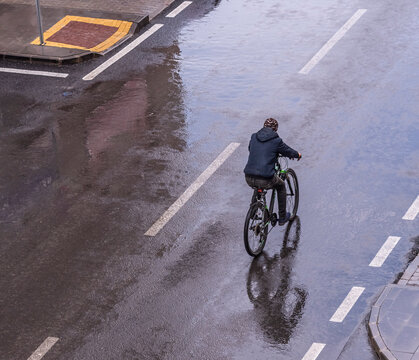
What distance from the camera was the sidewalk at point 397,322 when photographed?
461 inches

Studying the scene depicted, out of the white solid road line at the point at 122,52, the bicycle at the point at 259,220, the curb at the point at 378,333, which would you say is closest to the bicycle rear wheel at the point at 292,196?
the bicycle at the point at 259,220

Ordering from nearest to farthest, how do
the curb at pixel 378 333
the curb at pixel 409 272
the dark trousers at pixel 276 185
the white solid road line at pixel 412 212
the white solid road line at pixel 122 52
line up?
the curb at pixel 378 333, the curb at pixel 409 272, the dark trousers at pixel 276 185, the white solid road line at pixel 412 212, the white solid road line at pixel 122 52

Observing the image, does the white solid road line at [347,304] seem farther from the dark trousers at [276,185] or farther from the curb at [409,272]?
the dark trousers at [276,185]

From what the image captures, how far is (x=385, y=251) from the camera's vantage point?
13977 millimetres

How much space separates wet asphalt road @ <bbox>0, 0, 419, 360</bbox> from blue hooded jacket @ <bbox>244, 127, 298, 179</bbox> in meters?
1.18

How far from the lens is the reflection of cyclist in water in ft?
41.1

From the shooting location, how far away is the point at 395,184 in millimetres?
15680

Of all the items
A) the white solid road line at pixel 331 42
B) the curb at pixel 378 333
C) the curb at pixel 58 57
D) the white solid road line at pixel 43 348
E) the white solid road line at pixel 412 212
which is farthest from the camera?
the curb at pixel 58 57

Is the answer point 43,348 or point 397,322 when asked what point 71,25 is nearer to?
point 43,348

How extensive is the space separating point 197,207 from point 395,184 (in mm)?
3128

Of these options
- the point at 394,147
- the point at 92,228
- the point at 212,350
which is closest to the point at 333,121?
the point at 394,147

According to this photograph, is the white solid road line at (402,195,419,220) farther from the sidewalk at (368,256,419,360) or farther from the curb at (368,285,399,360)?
the curb at (368,285,399,360)

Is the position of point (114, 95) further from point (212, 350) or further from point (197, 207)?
point (212, 350)

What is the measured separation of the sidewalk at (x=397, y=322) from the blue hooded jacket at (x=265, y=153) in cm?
230
